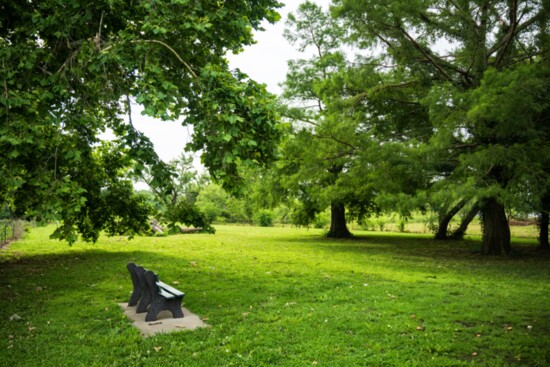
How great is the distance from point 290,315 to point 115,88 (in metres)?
5.51

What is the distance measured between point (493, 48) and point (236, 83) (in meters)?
11.7

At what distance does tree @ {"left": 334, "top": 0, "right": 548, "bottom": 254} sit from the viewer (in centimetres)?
1227

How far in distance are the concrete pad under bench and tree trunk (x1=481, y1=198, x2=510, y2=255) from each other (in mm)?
13557

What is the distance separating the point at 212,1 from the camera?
8539 mm

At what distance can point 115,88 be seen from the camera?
8547 mm

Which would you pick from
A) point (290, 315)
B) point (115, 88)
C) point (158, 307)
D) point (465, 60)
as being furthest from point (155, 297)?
point (465, 60)

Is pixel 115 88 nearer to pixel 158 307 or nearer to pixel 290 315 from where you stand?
pixel 158 307

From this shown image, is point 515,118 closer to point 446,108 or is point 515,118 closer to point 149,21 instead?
point 446,108

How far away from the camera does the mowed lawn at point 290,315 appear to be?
17.2 ft

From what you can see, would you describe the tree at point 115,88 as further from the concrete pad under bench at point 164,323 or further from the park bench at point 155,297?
the concrete pad under bench at point 164,323

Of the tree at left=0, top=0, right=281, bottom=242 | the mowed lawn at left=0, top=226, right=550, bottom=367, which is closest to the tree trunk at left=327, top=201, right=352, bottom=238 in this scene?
the mowed lawn at left=0, top=226, right=550, bottom=367

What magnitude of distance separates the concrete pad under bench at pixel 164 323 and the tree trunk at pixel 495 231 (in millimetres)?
13557

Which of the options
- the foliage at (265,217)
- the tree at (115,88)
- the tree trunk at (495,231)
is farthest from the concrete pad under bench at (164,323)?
the foliage at (265,217)

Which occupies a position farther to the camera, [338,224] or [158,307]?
[338,224]
